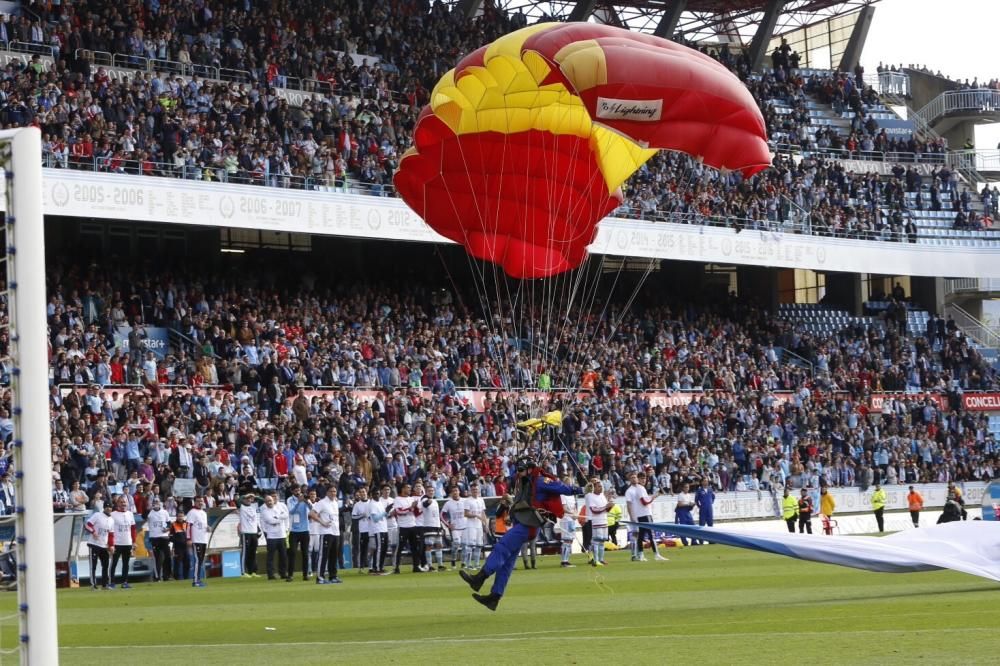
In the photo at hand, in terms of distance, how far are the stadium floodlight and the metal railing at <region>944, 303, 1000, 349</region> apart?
45.1 meters

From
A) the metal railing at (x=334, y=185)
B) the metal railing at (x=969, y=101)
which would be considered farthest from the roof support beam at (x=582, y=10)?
the metal railing at (x=969, y=101)

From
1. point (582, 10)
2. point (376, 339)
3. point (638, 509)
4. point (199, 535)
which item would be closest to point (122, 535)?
point (199, 535)

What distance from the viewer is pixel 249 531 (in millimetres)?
21594

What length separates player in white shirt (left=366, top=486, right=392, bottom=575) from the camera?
22.1 meters

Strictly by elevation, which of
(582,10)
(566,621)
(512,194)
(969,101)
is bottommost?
(566,621)

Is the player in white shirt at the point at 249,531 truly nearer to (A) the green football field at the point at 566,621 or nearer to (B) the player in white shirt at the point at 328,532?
(B) the player in white shirt at the point at 328,532

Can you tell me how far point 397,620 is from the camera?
44.9 feet

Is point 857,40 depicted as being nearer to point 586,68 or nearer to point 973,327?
point 973,327

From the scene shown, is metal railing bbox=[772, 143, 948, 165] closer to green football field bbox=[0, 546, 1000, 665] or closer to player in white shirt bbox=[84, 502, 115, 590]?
green football field bbox=[0, 546, 1000, 665]

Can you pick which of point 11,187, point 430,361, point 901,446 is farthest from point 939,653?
point 901,446

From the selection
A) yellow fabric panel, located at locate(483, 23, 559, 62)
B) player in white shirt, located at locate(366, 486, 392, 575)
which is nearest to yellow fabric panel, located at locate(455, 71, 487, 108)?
yellow fabric panel, located at locate(483, 23, 559, 62)

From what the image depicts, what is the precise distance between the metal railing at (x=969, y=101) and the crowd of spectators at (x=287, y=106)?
23.9 ft

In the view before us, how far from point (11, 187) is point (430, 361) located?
26643 mm

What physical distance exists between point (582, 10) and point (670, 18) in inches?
143
